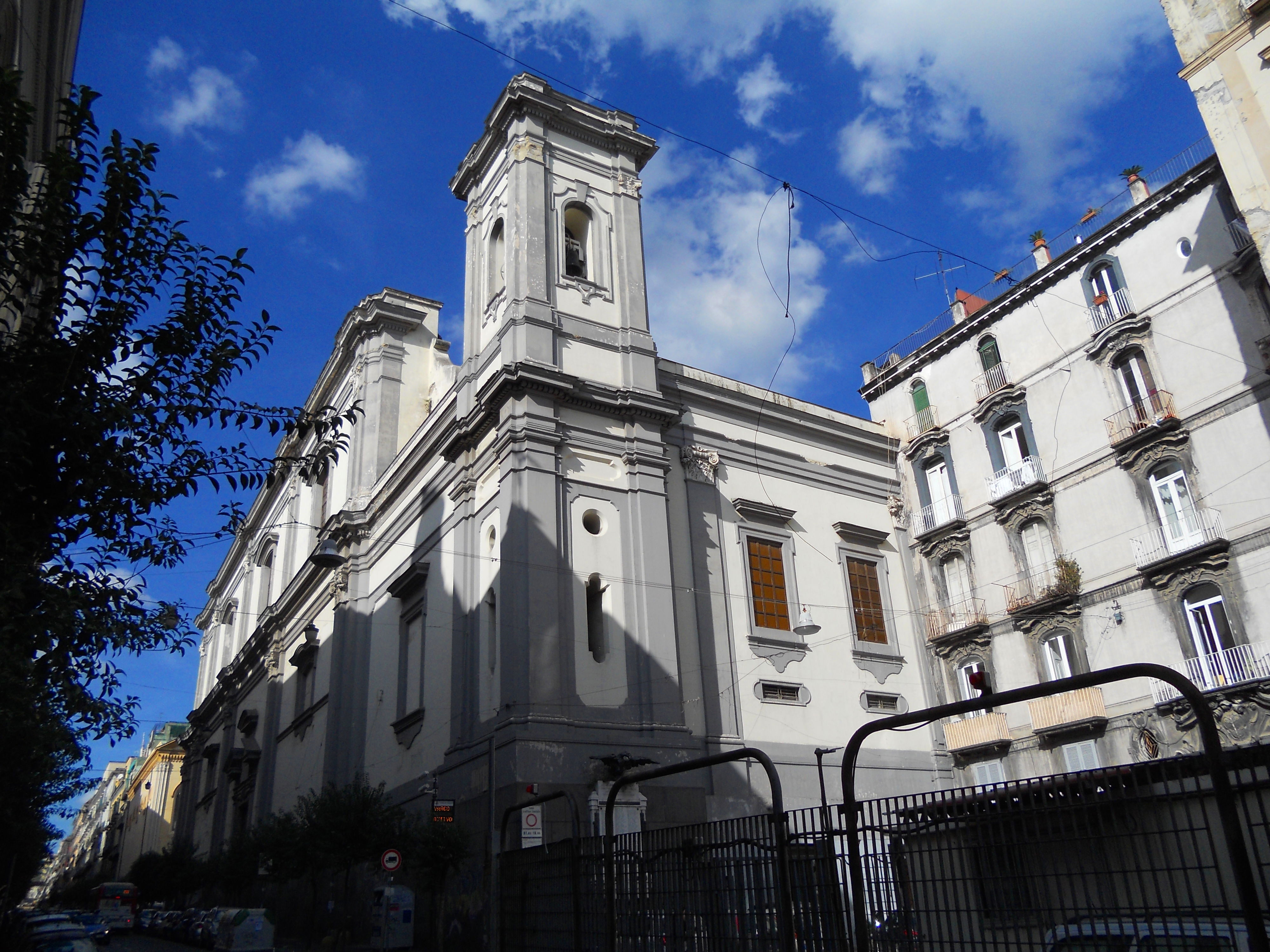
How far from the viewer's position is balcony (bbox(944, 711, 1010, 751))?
20875mm

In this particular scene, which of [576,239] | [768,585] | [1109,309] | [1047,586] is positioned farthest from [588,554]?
[1109,309]

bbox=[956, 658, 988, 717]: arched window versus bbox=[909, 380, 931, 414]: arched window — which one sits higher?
bbox=[909, 380, 931, 414]: arched window

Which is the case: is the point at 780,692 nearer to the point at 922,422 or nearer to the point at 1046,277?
the point at 922,422

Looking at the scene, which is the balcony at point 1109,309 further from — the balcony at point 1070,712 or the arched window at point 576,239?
the arched window at point 576,239

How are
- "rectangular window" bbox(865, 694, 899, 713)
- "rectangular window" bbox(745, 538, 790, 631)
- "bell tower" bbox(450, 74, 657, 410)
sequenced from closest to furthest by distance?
"bell tower" bbox(450, 74, 657, 410) < "rectangular window" bbox(745, 538, 790, 631) < "rectangular window" bbox(865, 694, 899, 713)

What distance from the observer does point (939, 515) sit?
79.2ft

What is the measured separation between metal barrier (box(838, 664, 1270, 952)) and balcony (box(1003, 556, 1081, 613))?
14277 mm

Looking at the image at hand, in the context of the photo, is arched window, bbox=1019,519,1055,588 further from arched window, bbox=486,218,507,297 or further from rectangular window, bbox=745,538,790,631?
arched window, bbox=486,218,507,297

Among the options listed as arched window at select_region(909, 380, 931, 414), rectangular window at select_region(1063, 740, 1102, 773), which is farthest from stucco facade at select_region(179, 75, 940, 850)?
rectangular window at select_region(1063, 740, 1102, 773)

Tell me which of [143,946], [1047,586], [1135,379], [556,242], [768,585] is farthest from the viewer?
[143,946]

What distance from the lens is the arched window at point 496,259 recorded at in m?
22.8

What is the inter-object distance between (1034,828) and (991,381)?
18.7 meters

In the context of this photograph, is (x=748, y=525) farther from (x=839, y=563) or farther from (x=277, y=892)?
(x=277, y=892)

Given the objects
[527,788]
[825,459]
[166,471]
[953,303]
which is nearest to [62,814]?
[527,788]
